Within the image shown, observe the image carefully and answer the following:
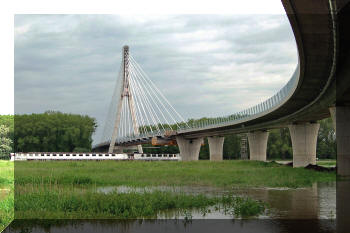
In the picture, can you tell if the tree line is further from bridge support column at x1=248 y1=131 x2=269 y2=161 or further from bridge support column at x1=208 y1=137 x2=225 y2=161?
bridge support column at x1=248 y1=131 x2=269 y2=161

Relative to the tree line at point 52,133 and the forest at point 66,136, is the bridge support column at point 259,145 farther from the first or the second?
the tree line at point 52,133

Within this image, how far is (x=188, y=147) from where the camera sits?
3829 inches

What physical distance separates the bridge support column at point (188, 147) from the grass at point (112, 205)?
7466 cm

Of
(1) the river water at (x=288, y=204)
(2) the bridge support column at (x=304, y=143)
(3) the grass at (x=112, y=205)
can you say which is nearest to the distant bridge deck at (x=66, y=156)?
(2) the bridge support column at (x=304, y=143)

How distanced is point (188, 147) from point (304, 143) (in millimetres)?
39540

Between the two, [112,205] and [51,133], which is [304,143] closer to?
[112,205]

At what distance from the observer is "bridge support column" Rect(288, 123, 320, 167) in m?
59.2

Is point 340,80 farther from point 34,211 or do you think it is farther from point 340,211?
point 34,211

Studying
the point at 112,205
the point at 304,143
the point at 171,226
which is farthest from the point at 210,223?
the point at 304,143

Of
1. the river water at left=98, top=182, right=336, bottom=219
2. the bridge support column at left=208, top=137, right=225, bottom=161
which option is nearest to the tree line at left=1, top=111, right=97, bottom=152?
the bridge support column at left=208, top=137, right=225, bottom=161

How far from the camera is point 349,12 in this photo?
728 inches

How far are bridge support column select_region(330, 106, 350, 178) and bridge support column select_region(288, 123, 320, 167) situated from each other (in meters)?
19.4

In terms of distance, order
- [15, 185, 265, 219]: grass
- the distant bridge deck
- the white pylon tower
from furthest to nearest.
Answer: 1. the white pylon tower
2. the distant bridge deck
3. [15, 185, 265, 219]: grass

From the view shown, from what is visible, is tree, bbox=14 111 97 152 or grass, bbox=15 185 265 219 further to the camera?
tree, bbox=14 111 97 152
